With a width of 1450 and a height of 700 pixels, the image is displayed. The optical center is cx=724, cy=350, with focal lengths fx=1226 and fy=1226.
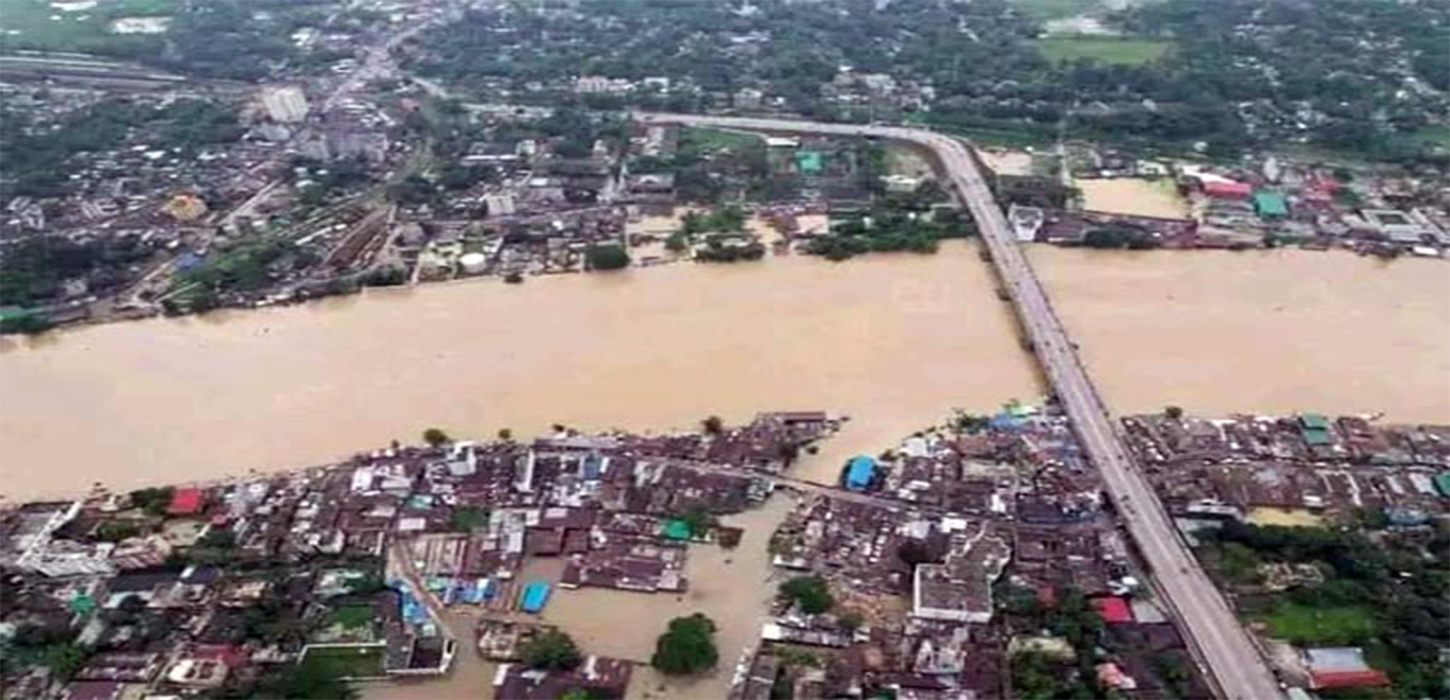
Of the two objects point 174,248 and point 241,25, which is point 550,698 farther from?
point 241,25

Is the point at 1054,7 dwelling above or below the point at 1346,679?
above

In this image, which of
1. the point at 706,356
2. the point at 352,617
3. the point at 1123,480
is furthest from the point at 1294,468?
the point at 352,617

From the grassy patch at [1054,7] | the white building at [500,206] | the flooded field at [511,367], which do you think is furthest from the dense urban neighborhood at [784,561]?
the grassy patch at [1054,7]

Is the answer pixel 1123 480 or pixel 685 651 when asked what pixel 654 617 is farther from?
pixel 1123 480

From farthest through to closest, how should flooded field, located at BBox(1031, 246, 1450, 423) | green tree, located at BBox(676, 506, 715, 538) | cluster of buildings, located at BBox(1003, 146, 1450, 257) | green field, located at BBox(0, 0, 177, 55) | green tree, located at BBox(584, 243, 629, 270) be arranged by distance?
green field, located at BBox(0, 0, 177, 55)
cluster of buildings, located at BBox(1003, 146, 1450, 257)
green tree, located at BBox(584, 243, 629, 270)
flooded field, located at BBox(1031, 246, 1450, 423)
green tree, located at BBox(676, 506, 715, 538)

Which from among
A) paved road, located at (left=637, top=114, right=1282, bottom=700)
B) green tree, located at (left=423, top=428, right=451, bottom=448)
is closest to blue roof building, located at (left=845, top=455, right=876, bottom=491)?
paved road, located at (left=637, top=114, right=1282, bottom=700)

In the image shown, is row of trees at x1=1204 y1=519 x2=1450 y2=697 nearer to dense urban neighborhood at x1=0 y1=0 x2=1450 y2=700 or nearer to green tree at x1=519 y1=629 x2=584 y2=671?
dense urban neighborhood at x1=0 y1=0 x2=1450 y2=700
